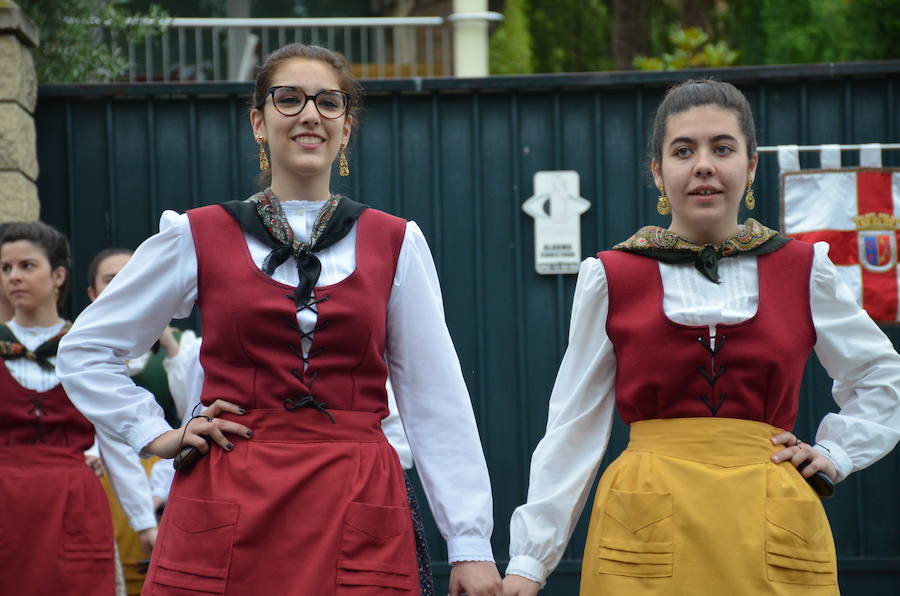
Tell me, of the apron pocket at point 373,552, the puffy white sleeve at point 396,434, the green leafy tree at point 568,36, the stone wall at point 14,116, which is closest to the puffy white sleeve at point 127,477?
the puffy white sleeve at point 396,434

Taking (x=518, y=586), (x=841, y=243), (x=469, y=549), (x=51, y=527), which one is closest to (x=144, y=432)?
(x=469, y=549)

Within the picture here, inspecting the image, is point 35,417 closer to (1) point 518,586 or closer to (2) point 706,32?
(1) point 518,586

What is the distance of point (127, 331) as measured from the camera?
271 cm

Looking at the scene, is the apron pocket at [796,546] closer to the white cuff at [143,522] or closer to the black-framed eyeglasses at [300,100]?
the black-framed eyeglasses at [300,100]

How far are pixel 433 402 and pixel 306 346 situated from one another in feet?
1.12

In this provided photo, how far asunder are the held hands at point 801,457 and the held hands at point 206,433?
1.18 m

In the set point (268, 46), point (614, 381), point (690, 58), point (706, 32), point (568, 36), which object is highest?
point (568, 36)

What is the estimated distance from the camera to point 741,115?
3006 mm

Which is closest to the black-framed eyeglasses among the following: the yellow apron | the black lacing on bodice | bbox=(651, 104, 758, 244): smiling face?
the black lacing on bodice

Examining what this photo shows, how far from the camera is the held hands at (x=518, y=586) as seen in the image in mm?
2834

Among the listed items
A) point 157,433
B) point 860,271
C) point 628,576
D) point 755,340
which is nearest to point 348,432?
point 157,433

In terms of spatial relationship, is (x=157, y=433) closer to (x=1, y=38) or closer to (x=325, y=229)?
(x=325, y=229)

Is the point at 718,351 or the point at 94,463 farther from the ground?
the point at 718,351

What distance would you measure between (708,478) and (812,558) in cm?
28
